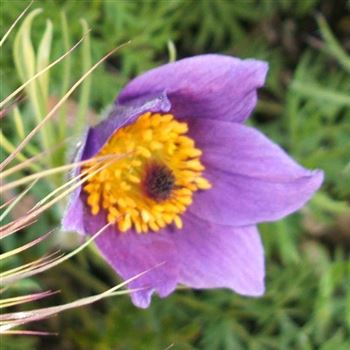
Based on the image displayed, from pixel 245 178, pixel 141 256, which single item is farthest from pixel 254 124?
pixel 141 256

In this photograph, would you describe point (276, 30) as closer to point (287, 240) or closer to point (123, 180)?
point (287, 240)

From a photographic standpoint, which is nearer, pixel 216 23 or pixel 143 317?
pixel 143 317

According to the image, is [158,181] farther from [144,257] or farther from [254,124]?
[254,124]

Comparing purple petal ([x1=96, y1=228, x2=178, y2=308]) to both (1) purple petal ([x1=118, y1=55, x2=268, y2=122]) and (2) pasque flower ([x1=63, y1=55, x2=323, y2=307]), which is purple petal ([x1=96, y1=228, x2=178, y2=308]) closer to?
(2) pasque flower ([x1=63, y1=55, x2=323, y2=307])

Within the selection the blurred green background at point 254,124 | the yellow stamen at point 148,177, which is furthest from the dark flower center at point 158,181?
the blurred green background at point 254,124

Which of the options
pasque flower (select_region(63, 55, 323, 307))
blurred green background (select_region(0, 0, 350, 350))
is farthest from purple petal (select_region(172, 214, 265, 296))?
blurred green background (select_region(0, 0, 350, 350))

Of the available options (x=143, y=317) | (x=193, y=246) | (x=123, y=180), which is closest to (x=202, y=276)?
(x=193, y=246)

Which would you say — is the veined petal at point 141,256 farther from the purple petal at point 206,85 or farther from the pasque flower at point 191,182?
the purple petal at point 206,85
